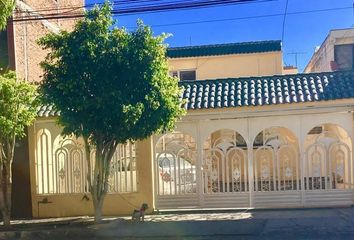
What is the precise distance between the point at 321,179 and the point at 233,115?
2674 mm

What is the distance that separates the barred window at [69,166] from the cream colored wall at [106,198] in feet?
0.42

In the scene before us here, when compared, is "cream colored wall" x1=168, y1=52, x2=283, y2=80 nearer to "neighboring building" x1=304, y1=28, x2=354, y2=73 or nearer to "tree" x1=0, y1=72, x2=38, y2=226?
"neighboring building" x1=304, y1=28, x2=354, y2=73

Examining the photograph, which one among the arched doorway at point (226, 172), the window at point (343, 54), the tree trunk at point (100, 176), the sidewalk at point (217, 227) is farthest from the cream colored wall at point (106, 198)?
the window at point (343, 54)

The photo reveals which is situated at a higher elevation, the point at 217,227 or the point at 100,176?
the point at 100,176

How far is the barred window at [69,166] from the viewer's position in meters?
12.0

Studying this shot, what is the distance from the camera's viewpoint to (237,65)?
20578 millimetres

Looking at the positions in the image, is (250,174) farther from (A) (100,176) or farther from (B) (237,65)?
(B) (237,65)

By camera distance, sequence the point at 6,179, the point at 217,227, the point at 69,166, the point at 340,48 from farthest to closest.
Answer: the point at 340,48, the point at 69,166, the point at 6,179, the point at 217,227

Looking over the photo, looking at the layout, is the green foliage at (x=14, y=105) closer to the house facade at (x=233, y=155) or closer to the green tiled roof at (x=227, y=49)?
the house facade at (x=233, y=155)

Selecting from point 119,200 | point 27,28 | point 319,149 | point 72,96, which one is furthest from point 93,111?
point 27,28

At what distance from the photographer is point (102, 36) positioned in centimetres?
960

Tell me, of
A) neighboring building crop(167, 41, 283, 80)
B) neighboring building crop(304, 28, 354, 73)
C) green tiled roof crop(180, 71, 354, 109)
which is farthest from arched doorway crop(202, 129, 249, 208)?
neighboring building crop(304, 28, 354, 73)

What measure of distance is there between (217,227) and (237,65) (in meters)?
12.0

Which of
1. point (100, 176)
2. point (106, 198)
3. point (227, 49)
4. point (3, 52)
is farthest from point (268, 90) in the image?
point (227, 49)
